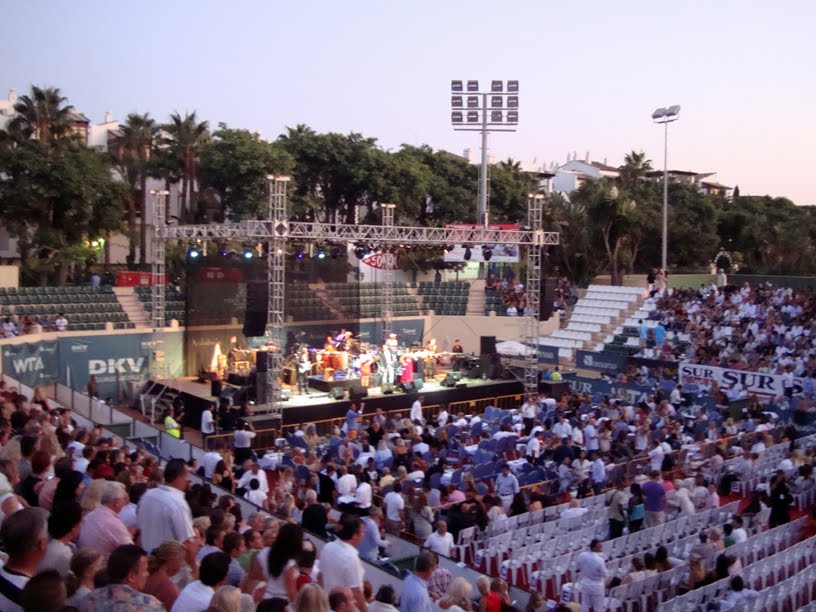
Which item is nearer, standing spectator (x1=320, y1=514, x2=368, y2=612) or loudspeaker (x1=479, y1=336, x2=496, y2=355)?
standing spectator (x1=320, y1=514, x2=368, y2=612)

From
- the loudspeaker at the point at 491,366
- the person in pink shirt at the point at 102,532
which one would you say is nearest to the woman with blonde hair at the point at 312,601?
the person in pink shirt at the point at 102,532

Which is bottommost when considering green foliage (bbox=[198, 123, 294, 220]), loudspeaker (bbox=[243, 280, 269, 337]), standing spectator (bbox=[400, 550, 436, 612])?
standing spectator (bbox=[400, 550, 436, 612])

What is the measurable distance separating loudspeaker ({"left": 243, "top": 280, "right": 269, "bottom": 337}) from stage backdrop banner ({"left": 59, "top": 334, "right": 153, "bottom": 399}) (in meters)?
5.91

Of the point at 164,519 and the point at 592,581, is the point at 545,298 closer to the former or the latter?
the point at 592,581

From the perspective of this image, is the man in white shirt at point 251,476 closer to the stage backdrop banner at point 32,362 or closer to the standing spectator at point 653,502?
the standing spectator at point 653,502

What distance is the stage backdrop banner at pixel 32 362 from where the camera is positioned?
66.6 ft

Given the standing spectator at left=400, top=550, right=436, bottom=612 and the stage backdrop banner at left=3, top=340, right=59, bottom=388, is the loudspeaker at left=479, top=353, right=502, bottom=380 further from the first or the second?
the standing spectator at left=400, top=550, right=436, bottom=612

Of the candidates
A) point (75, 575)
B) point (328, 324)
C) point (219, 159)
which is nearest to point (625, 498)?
point (75, 575)

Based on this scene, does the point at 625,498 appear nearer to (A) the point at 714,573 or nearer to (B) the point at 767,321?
(A) the point at 714,573

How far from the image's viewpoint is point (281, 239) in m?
20.9

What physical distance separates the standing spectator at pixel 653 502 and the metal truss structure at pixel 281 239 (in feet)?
35.7

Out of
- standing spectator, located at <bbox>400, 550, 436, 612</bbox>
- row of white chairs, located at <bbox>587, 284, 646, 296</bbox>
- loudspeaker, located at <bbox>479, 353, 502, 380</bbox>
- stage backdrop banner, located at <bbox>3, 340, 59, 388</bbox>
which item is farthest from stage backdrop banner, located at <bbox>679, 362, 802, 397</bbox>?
standing spectator, located at <bbox>400, 550, 436, 612</bbox>

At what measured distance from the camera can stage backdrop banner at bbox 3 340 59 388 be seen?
20312mm

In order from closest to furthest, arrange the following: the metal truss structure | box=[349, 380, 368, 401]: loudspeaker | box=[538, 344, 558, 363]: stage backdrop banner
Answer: the metal truss structure → box=[349, 380, 368, 401]: loudspeaker → box=[538, 344, 558, 363]: stage backdrop banner
